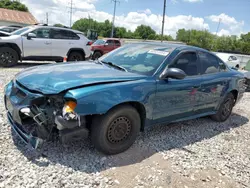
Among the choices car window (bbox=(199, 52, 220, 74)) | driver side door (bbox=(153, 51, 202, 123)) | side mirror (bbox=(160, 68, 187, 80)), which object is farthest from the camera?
car window (bbox=(199, 52, 220, 74))

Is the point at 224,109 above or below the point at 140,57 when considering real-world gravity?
below

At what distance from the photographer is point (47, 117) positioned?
2818 mm

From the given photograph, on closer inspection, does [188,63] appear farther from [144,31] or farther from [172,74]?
[144,31]

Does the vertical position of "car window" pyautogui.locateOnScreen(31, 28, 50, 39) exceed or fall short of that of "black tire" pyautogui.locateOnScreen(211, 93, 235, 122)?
it exceeds it

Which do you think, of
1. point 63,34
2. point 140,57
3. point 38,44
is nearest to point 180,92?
point 140,57

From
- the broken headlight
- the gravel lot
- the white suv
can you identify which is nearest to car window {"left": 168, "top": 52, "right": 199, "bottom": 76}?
the gravel lot

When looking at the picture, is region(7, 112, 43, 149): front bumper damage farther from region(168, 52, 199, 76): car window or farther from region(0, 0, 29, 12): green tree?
region(0, 0, 29, 12): green tree

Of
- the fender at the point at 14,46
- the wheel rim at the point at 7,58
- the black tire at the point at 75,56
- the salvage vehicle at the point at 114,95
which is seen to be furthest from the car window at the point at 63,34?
the salvage vehicle at the point at 114,95

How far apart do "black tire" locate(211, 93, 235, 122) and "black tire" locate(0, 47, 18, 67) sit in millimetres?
7726

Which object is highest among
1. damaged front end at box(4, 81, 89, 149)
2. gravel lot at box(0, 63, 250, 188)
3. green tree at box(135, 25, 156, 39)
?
green tree at box(135, 25, 156, 39)

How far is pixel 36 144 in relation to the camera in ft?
9.14

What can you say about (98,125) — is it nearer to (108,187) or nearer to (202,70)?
(108,187)

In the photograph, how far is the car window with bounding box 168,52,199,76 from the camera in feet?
13.0

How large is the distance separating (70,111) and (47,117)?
310 millimetres
